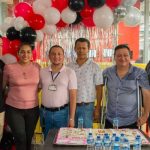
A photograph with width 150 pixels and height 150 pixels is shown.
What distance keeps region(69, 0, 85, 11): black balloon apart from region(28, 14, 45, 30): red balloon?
15.7 inches

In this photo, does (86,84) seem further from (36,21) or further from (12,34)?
(12,34)

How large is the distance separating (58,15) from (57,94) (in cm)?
105

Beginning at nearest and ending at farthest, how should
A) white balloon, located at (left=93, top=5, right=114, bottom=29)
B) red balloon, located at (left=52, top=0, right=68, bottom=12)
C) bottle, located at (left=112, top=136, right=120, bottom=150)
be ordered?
bottle, located at (left=112, top=136, right=120, bottom=150) → white balloon, located at (left=93, top=5, right=114, bottom=29) → red balloon, located at (left=52, top=0, right=68, bottom=12)

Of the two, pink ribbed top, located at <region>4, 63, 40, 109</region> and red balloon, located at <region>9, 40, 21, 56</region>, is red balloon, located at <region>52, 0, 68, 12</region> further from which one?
pink ribbed top, located at <region>4, 63, 40, 109</region>

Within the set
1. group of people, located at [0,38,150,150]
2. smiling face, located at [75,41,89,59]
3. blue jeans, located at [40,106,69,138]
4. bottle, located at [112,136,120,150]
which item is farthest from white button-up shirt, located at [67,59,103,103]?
bottle, located at [112,136,120,150]

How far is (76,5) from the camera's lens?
10.6 feet

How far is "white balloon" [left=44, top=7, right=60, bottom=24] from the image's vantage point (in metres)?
3.36

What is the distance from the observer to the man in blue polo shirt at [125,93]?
2799 millimetres

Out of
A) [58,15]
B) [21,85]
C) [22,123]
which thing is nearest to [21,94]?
[21,85]

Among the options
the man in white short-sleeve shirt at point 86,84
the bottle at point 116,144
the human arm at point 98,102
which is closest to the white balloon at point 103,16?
the man in white short-sleeve shirt at point 86,84

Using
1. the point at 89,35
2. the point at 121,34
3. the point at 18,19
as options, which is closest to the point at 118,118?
the point at 18,19

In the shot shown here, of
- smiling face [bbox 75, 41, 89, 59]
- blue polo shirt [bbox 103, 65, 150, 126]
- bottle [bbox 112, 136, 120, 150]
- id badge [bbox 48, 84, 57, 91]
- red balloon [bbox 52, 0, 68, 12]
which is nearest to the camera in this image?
bottle [bbox 112, 136, 120, 150]

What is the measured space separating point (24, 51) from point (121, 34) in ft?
11.6

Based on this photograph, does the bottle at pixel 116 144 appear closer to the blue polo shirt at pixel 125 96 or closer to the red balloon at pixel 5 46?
the blue polo shirt at pixel 125 96
